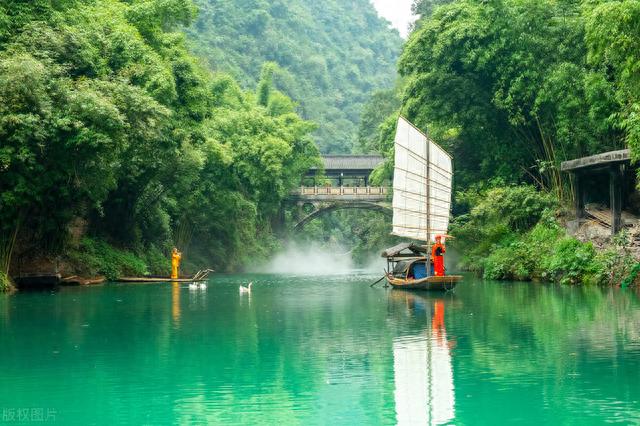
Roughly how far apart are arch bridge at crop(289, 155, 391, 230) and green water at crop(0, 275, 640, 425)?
34011mm

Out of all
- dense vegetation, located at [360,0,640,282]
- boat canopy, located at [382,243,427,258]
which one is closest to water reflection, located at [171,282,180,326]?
boat canopy, located at [382,243,427,258]

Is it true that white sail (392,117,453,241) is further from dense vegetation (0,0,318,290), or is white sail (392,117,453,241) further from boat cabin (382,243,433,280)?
dense vegetation (0,0,318,290)

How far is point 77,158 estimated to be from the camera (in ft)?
74.3

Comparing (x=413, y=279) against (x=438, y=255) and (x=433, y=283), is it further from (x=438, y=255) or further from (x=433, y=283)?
(x=433, y=283)

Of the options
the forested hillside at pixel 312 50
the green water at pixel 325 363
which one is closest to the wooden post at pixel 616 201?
the green water at pixel 325 363

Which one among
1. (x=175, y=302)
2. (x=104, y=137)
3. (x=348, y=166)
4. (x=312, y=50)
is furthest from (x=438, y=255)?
(x=312, y=50)

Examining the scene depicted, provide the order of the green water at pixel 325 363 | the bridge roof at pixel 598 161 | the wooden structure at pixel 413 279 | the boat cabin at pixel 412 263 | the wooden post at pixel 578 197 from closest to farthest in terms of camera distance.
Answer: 1. the green water at pixel 325 363
2. the bridge roof at pixel 598 161
3. the wooden structure at pixel 413 279
4. the boat cabin at pixel 412 263
5. the wooden post at pixel 578 197

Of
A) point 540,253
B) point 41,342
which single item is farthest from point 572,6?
point 41,342

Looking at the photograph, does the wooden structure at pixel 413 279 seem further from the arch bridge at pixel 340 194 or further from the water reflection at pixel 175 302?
the arch bridge at pixel 340 194

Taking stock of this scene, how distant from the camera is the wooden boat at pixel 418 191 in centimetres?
2425

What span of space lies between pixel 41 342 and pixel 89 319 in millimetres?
3183

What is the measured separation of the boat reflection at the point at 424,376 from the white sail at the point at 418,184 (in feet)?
33.1

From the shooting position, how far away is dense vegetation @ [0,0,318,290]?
70.7ft

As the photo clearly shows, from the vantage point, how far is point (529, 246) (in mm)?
26516
